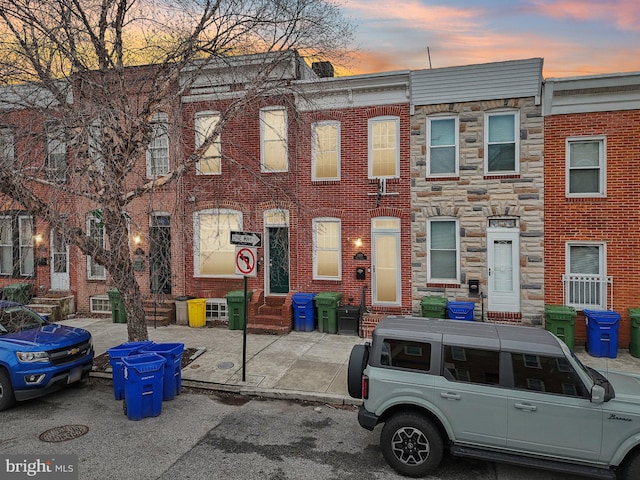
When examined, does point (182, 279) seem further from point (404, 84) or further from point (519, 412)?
point (519, 412)

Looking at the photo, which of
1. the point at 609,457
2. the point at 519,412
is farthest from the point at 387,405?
the point at 609,457

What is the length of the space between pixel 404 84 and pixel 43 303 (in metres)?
14.3

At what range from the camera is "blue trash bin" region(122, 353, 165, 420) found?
7.30 meters

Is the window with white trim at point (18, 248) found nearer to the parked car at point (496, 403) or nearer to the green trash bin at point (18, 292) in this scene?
the green trash bin at point (18, 292)

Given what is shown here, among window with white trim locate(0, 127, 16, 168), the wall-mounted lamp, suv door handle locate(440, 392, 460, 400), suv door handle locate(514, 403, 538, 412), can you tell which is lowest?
suv door handle locate(514, 403, 538, 412)

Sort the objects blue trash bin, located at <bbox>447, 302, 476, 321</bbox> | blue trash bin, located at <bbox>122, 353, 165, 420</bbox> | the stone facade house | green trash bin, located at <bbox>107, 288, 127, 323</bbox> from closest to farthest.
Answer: blue trash bin, located at <bbox>122, 353, 165, 420</bbox> → blue trash bin, located at <bbox>447, 302, 476, 321</bbox> → the stone facade house → green trash bin, located at <bbox>107, 288, 127, 323</bbox>

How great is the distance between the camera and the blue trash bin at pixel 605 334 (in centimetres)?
1062

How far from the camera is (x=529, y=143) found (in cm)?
1214

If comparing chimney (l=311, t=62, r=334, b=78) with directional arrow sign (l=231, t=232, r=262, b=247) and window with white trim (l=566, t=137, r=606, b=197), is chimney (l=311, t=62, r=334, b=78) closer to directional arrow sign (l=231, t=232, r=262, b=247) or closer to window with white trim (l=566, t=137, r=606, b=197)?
window with white trim (l=566, t=137, r=606, b=197)

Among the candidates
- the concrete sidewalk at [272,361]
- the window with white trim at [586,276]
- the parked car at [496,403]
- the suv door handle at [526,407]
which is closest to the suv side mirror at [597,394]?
the parked car at [496,403]

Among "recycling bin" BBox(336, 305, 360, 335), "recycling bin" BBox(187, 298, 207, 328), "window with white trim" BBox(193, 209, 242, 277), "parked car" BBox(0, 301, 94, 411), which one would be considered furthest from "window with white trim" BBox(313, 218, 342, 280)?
"parked car" BBox(0, 301, 94, 411)

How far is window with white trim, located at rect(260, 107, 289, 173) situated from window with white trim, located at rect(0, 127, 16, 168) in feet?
23.0

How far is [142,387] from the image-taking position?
738 centimetres

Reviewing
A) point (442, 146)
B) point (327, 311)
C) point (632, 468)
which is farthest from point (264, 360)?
point (442, 146)
